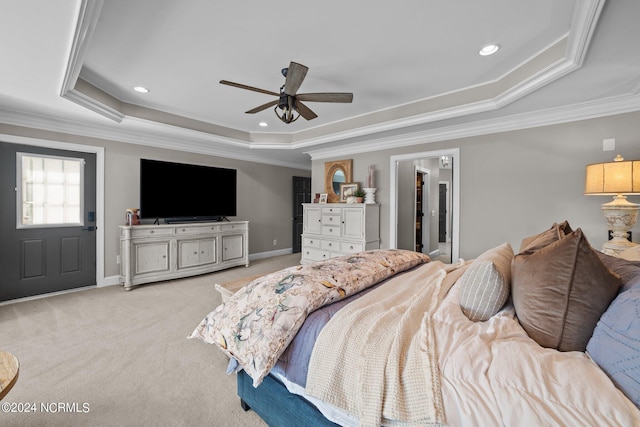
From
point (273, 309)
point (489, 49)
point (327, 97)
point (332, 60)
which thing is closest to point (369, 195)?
point (327, 97)

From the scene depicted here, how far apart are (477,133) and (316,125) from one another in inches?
94.0

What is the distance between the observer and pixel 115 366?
2.04 metres

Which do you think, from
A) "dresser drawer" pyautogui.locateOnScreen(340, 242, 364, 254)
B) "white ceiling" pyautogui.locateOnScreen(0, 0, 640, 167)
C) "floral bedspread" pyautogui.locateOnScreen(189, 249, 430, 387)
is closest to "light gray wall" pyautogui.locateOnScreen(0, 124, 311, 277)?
"white ceiling" pyautogui.locateOnScreen(0, 0, 640, 167)

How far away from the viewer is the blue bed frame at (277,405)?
1.22 m

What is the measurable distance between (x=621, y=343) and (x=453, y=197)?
3255mm

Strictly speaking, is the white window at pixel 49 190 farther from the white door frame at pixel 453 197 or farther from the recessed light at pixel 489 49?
the recessed light at pixel 489 49

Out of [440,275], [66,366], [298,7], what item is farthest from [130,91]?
[440,275]

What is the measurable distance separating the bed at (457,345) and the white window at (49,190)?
363 centimetres

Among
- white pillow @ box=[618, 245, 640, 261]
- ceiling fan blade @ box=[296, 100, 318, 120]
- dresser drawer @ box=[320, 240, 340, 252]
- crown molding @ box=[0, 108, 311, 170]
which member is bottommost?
dresser drawer @ box=[320, 240, 340, 252]

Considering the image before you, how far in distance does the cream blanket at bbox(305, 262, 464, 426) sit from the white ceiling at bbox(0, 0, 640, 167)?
1.98 meters

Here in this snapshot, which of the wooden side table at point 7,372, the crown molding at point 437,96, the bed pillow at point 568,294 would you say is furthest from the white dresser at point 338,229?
the wooden side table at point 7,372

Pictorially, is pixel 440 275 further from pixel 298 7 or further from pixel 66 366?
pixel 66 366

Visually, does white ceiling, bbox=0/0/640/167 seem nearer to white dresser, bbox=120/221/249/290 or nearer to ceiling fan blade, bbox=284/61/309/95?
ceiling fan blade, bbox=284/61/309/95

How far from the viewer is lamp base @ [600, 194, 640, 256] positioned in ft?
7.52
